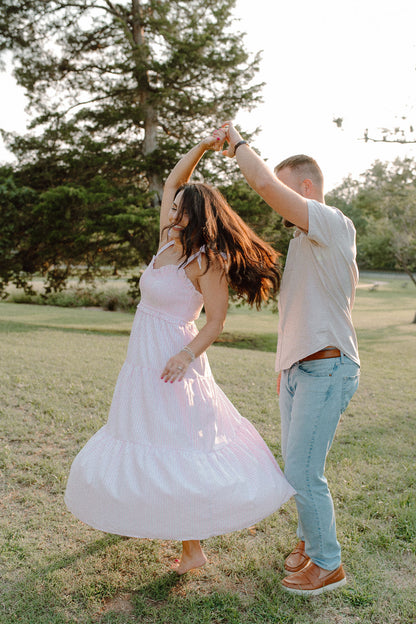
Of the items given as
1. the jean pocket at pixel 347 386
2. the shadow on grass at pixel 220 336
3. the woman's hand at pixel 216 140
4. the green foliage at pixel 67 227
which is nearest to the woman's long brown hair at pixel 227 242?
the woman's hand at pixel 216 140

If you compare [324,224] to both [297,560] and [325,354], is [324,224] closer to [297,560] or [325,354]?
[325,354]

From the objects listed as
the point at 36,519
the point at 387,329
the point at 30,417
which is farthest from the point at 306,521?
the point at 387,329

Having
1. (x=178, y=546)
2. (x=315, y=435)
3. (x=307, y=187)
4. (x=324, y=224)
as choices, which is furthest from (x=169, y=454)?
(x=307, y=187)

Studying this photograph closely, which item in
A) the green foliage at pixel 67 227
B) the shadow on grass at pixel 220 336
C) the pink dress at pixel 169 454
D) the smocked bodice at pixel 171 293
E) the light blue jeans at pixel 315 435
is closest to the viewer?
the pink dress at pixel 169 454

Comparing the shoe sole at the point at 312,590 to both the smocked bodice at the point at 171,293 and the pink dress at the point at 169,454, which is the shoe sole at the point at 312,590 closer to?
the pink dress at the point at 169,454

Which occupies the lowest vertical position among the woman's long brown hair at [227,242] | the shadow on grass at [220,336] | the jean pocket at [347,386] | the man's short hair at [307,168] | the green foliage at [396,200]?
the shadow on grass at [220,336]

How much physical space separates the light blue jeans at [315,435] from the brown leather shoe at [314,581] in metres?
0.11

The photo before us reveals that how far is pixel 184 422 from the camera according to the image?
2533mm

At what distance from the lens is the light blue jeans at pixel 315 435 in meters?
2.43

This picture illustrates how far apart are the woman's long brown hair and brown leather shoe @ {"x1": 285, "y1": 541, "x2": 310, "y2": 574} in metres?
1.52

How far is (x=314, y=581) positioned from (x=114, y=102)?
14.9m

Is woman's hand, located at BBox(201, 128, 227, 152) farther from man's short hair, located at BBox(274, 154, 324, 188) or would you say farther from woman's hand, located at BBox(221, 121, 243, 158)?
man's short hair, located at BBox(274, 154, 324, 188)

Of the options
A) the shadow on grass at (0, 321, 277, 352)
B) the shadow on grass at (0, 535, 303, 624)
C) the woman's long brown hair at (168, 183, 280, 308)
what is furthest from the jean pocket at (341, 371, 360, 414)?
the shadow on grass at (0, 321, 277, 352)

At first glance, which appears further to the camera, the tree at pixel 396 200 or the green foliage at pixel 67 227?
the tree at pixel 396 200
